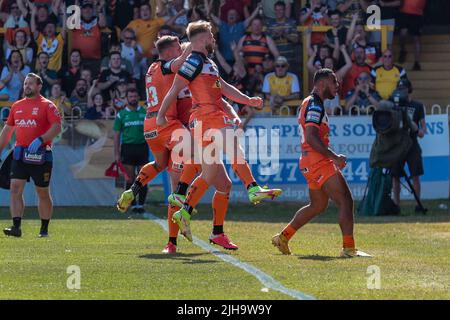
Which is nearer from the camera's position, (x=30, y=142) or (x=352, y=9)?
(x=30, y=142)

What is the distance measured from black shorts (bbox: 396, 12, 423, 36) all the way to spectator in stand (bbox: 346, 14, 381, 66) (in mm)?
1978

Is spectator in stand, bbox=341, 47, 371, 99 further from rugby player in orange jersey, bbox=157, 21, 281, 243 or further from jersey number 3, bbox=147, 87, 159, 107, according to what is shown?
rugby player in orange jersey, bbox=157, 21, 281, 243

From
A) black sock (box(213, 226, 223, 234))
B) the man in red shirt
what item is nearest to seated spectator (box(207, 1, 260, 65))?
the man in red shirt

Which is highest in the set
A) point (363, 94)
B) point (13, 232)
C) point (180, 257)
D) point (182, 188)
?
point (363, 94)

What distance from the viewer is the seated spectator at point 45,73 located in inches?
1005

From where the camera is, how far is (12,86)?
84.1 feet

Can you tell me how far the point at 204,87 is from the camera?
1347 cm

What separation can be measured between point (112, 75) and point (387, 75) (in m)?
5.49

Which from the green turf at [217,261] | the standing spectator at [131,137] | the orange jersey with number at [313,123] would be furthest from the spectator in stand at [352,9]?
the orange jersey with number at [313,123]

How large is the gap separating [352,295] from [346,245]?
345cm

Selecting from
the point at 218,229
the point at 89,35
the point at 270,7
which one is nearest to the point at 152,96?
the point at 218,229

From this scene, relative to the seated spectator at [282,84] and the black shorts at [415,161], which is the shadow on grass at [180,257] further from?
the seated spectator at [282,84]

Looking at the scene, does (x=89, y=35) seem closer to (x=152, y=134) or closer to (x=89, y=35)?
(x=89, y=35)
